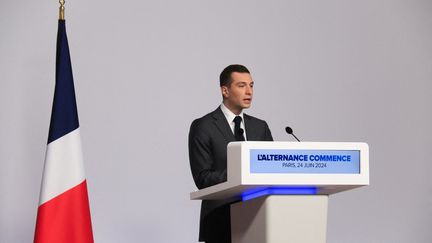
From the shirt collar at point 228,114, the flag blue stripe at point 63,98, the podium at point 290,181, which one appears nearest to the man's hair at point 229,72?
the shirt collar at point 228,114

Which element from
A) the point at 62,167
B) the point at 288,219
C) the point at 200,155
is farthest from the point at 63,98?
the point at 288,219

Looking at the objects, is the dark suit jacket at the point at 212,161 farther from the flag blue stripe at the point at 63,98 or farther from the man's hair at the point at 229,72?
the flag blue stripe at the point at 63,98

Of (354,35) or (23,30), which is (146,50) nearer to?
(23,30)

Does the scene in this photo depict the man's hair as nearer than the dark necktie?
No

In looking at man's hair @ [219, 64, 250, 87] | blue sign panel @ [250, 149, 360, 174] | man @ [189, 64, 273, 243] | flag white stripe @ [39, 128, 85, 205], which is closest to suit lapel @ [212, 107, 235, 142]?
man @ [189, 64, 273, 243]

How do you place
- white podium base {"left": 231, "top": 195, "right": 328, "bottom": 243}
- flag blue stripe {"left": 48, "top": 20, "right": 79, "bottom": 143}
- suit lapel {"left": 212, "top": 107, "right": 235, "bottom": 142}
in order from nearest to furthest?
white podium base {"left": 231, "top": 195, "right": 328, "bottom": 243} < suit lapel {"left": 212, "top": 107, "right": 235, "bottom": 142} < flag blue stripe {"left": 48, "top": 20, "right": 79, "bottom": 143}

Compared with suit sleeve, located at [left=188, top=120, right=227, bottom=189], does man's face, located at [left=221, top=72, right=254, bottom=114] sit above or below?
above

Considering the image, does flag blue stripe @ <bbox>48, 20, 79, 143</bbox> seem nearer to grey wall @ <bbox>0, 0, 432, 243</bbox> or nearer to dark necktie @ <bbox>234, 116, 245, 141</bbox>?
grey wall @ <bbox>0, 0, 432, 243</bbox>

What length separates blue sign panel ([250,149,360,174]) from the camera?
10.8 ft

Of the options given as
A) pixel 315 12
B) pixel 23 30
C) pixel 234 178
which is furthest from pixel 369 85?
pixel 234 178

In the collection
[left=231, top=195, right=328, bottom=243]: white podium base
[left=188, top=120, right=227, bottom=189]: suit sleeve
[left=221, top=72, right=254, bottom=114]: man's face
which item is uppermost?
[left=221, top=72, right=254, bottom=114]: man's face

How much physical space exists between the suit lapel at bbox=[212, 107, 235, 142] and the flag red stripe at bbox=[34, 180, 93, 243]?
1.10 m

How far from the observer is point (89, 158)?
5.27 metres

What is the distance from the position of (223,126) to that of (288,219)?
0.76 meters
